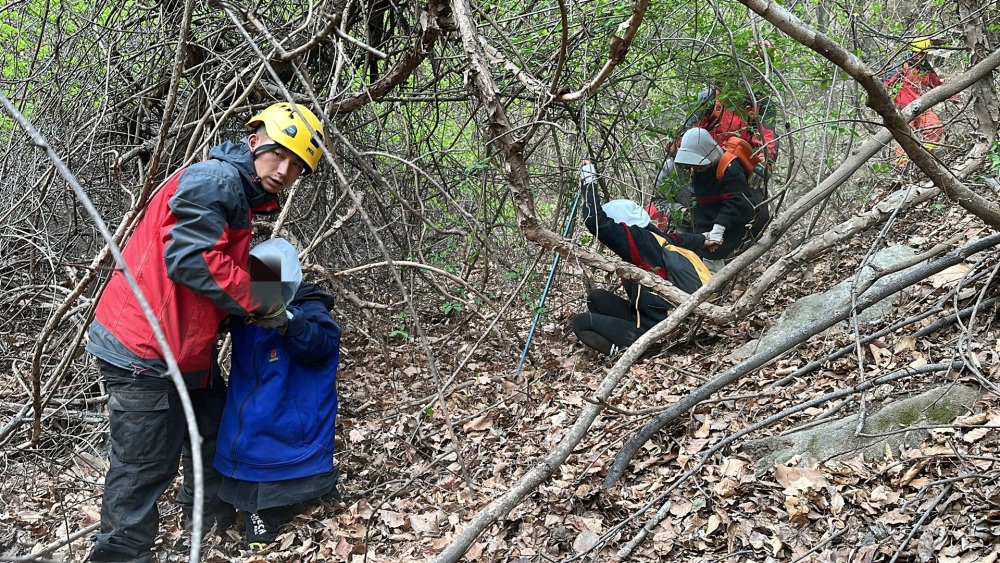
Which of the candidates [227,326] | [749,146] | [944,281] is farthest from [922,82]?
[227,326]

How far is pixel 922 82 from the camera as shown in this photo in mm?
5465

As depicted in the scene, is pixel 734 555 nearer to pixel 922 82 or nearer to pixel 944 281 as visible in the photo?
pixel 944 281

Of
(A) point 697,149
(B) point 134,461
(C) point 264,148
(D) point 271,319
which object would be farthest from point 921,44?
(B) point 134,461

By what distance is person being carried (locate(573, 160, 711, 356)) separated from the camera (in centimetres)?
485

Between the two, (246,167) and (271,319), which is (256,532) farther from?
(246,167)

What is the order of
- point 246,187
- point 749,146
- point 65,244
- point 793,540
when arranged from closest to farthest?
point 793,540 < point 246,187 < point 65,244 < point 749,146

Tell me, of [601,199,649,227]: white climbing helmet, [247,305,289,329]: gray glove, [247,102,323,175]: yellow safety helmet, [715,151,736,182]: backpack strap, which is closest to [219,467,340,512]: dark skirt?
[247,305,289,329]: gray glove

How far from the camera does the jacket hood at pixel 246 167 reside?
3.24 meters

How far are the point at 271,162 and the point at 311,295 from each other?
30.5 inches

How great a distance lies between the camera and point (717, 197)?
222 inches

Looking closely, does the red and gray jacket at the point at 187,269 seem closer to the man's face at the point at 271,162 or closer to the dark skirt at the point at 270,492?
the man's face at the point at 271,162

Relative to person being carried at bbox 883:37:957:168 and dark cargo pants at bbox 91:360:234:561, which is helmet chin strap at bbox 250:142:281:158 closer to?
dark cargo pants at bbox 91:360:234:561

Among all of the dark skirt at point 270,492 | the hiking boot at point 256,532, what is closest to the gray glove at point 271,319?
the dark skirt at point 270,492

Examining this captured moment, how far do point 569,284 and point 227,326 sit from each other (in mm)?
3458
